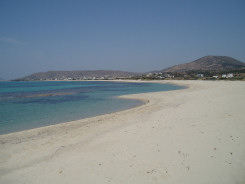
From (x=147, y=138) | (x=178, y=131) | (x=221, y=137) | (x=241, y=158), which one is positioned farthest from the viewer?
(x=178, y=131)

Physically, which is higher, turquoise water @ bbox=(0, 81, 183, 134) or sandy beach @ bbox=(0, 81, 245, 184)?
sandy beach @ bbox=(0, 81, 245, 184)

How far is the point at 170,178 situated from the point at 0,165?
647cm

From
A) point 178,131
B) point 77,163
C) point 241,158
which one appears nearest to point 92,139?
point 77,163

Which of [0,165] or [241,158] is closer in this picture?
[241,158]

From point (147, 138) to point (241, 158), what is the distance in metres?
3.85

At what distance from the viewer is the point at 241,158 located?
19.6 ft

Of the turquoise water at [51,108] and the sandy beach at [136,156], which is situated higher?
the sandy beach at [136,156]

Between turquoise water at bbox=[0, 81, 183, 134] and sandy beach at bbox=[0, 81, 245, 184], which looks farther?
turquoise water at bbox=[0, 81, 183, 134]

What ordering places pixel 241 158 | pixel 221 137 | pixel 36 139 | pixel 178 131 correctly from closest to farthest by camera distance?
pixel 241 158
pixel 221 137
pixel 178 131
pixel 36 139

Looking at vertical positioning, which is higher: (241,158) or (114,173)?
(241,158)

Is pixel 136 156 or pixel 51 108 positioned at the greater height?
pixel 136 156

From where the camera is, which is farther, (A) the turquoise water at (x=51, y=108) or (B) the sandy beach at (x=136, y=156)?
(A) the turquoise water at (x=51, y=108)

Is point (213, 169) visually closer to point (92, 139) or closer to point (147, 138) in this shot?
point (147, 138)

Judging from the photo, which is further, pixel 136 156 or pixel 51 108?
pixel 51 108
